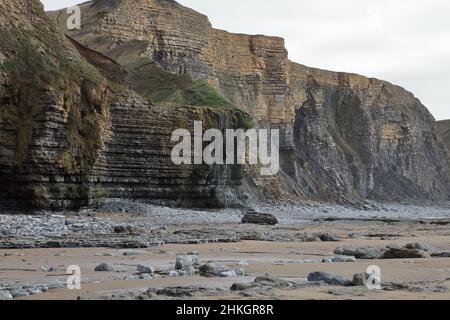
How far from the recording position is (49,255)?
11.2m

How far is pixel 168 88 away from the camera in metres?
39.8

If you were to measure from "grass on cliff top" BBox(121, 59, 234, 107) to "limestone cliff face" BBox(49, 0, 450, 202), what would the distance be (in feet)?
5.00

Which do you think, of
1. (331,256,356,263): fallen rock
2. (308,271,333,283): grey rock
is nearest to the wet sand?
(308,271,333,283): grey rock

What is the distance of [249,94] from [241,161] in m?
24.9

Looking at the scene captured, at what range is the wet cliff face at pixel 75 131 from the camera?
26438 millimetres

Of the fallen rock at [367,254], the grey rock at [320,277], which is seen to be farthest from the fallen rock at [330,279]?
Answer: the fallen rock at [367,254]

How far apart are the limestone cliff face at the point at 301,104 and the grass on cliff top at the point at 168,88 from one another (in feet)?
5.00

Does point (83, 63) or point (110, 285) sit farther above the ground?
point (83, 63)

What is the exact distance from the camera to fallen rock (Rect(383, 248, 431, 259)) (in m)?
10.3

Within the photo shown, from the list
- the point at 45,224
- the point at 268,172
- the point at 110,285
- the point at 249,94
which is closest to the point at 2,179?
the point at 45,224

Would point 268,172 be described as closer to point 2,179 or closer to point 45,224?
point 2,179

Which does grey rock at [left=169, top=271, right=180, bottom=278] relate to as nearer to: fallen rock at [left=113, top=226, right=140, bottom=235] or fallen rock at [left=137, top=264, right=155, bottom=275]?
fallen rock at [left=137, top=264, right=155, bottom=275]

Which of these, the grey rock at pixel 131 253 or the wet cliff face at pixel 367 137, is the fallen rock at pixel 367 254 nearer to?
the grey rock at pixel 131 253

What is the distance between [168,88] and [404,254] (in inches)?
1198
